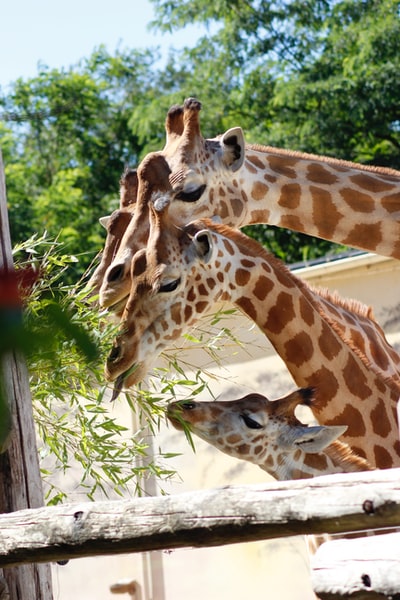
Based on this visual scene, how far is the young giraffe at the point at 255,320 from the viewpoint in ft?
14.4

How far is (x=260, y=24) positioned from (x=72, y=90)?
169 inches

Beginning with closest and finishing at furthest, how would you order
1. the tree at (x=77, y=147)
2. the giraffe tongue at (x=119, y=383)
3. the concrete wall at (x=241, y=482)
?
the giraffe tongue at (x=119, y=383) < the concrete wall at (x=241, y=482) < the tree at (x=77, y=147)

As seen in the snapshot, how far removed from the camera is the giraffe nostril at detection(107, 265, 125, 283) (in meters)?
4.79

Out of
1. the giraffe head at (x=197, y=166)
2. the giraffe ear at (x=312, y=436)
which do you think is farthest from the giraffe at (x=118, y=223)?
the giraffe ear at (x=312, y=436)

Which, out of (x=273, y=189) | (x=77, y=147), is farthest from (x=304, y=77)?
(x=273, y=189)

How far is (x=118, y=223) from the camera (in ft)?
16.9

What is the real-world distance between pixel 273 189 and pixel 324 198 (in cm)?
24

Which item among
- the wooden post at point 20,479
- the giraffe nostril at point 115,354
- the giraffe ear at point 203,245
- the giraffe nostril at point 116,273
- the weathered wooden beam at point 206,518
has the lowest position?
the weathered wooden beam at point 206,518

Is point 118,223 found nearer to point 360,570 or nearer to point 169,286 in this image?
point 169,286

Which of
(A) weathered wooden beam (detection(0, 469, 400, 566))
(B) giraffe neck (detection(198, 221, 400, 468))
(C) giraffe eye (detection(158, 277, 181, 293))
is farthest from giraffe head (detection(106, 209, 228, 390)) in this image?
(A) weathered wooden beam (detection(0, 469, 400, 566))

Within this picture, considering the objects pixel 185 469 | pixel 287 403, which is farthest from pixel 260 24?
pixel 287 403

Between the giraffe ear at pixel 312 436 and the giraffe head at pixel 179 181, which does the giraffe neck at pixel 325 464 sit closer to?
the giraffe ear at pixel 312 436

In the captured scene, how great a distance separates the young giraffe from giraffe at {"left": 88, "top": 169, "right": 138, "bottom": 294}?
49 cm

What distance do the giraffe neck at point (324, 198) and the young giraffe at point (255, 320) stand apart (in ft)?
1.46
